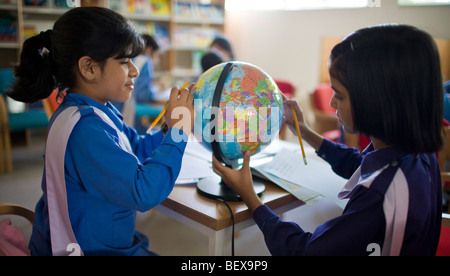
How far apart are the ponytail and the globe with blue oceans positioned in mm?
457

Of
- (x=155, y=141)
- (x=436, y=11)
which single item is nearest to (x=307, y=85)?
(x=436, y=11)

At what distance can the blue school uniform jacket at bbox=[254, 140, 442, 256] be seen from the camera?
0.81m

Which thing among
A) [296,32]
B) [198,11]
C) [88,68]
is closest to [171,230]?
[88,68]

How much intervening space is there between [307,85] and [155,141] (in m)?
3.86

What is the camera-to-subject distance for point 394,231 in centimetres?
80

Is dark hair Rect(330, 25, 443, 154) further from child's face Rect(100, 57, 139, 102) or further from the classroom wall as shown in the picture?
the classroom wall

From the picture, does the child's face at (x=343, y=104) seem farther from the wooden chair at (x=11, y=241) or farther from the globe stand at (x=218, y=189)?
the wooden chair at (x=11, y=241)

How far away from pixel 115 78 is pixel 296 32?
428cm

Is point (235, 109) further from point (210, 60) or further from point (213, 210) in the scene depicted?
point (210, 60)

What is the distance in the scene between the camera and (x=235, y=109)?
1.00 m

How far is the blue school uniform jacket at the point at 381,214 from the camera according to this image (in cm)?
81

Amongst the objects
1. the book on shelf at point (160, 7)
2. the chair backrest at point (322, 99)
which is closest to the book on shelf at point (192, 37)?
the book on shelf at point (160, 7)

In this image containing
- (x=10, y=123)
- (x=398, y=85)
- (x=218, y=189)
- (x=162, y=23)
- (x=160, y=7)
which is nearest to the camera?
(x=398, y=85)
